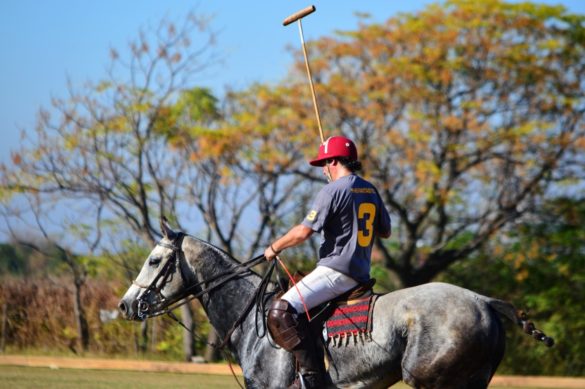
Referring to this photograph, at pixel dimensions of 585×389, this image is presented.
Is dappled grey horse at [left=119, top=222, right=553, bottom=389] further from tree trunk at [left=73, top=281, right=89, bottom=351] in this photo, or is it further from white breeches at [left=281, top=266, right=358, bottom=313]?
tree trunk at [left=73, top=281, right=89, bottom=351]

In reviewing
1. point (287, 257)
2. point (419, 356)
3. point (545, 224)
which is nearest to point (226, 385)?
point (287, 257)

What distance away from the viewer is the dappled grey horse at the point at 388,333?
17.7 feet

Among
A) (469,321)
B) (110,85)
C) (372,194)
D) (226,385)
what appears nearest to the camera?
(469,321)

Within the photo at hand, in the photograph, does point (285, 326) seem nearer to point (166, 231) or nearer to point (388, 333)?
point (388, 333)

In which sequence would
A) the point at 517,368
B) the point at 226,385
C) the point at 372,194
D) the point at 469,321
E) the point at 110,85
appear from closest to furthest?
the point at 469,321
the point at 372,194
the point at 226,385
the point at 517,368
the point at 110,85

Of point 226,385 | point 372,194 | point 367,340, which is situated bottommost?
point 226,385

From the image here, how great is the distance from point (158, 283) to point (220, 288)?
446mm

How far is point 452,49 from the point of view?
16188 mm

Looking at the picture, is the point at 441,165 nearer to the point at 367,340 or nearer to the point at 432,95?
the point at 432,95

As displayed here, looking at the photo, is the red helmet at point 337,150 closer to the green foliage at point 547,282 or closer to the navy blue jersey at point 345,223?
the navy blue jersey at point 345,223

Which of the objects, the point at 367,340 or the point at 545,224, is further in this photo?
the point at 545,224

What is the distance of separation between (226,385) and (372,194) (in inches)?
252

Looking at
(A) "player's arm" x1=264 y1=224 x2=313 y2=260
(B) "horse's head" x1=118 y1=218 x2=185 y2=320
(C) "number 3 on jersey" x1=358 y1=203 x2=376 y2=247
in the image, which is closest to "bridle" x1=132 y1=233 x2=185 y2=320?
(B) "horse's head" x1=118 y1=218 x2=185 y2=320

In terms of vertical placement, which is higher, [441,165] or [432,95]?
[432,95]
